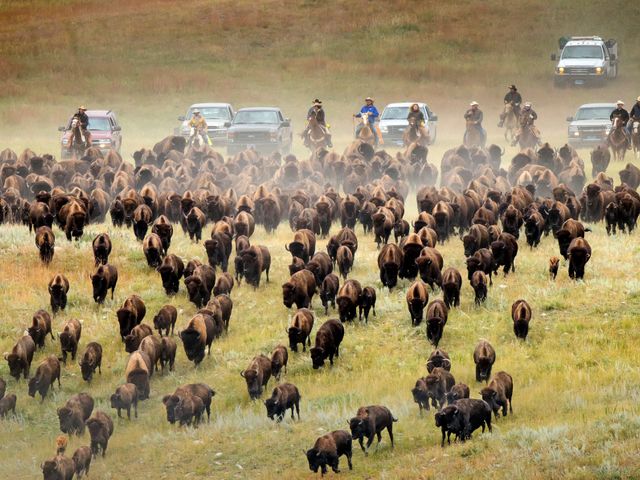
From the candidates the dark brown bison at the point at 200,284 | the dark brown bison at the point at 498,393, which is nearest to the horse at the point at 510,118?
the dark brown bison at the point at 200,284

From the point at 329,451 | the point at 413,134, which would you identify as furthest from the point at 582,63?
the point at 329,451

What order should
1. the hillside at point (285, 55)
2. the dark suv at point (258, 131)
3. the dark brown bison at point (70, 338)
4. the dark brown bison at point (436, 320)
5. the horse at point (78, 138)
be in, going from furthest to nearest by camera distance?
the hillside at point (285, 55)
the dark suv at point (258, 131)
the horse at point (78, 138)
the dark brown bison at point (70, 338)
the dark brown bison at point (436, 320)

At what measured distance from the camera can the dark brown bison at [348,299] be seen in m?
21.5

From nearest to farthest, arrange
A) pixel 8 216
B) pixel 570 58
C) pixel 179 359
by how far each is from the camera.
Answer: pixel 179 359, pixel 8 216, pixel 570 58

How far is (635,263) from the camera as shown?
972 inches

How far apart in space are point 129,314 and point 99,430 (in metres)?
5.04

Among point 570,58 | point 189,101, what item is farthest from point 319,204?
point 189,101

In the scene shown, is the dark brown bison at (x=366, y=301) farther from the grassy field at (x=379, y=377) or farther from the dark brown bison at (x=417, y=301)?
the dark brown bison at (x=417, y=301)

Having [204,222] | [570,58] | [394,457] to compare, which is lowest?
[394,457]

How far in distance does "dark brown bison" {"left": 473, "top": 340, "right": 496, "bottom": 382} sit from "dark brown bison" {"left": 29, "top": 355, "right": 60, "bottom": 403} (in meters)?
6.64

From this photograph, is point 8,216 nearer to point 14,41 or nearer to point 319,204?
point 319,204

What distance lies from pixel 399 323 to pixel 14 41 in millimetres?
56881

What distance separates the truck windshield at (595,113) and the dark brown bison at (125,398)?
30655 millimetres

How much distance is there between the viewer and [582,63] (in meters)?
57.0
